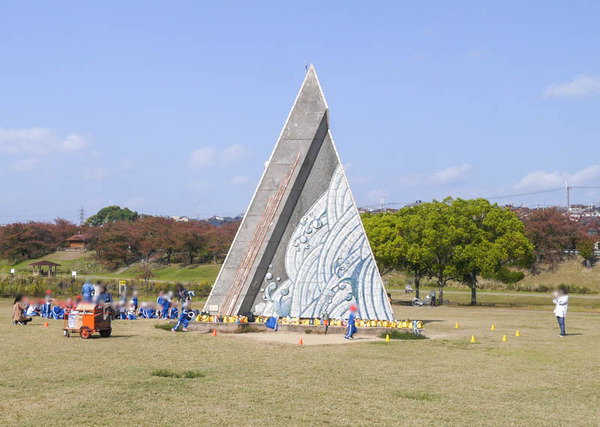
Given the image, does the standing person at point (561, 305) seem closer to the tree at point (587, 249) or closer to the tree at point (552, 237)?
the tree at point (587, 249)

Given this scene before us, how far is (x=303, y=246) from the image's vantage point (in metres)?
28.1

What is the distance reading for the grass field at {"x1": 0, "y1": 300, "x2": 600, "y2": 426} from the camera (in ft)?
39.4

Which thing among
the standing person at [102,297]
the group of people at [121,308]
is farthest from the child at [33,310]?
the standing person at [102,297]

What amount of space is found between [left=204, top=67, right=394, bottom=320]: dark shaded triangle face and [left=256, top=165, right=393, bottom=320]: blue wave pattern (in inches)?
1.5

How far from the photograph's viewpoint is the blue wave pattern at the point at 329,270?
89.9 feet

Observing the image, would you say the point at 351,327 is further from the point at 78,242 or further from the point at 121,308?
the point at 78,242

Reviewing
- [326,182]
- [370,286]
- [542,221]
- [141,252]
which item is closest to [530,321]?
[370,286]

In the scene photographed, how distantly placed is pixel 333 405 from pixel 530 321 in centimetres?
2327

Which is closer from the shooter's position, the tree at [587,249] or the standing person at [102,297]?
the standing person at [102,297]

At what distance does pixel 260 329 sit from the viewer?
2662 cm

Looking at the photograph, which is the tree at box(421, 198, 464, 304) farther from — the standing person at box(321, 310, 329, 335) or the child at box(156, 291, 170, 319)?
the standing person at box(321, 310, 329, 335)

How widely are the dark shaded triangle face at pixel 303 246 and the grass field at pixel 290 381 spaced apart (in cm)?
355

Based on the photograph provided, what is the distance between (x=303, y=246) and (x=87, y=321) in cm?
903

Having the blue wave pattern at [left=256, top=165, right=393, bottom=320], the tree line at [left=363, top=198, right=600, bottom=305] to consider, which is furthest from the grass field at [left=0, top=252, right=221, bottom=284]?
the blue wave pattern at [left=256, top=165, right=393, bottom=320]
